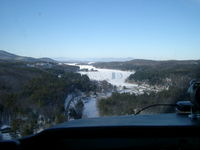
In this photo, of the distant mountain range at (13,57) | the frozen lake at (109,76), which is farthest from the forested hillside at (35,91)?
the distant mountain range at (13,57)

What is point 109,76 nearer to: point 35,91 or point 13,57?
point 35,91

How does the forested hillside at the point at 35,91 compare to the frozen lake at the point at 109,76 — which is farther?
the frozen lake at the point at 109,76

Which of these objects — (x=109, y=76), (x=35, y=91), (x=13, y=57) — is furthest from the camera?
(x=13, y=57)

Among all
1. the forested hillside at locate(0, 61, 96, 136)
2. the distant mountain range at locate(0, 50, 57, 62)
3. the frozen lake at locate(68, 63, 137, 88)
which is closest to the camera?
the forested hillside at locate(0, 61, 96, 136)

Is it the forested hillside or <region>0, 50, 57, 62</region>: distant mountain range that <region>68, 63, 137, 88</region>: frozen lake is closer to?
the forested hillside

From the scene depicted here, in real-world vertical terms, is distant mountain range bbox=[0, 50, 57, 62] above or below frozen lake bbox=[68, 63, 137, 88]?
above

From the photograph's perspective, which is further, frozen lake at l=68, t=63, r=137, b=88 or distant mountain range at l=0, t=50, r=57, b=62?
distant mountain range at l=0, t=50, r=57, b=62

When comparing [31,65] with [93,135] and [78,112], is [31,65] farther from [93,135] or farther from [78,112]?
[93,135]

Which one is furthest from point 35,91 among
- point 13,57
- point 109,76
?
point 13,57

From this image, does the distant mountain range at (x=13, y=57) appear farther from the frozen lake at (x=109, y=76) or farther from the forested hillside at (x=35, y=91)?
the frozen lake at (x=109, y=76)

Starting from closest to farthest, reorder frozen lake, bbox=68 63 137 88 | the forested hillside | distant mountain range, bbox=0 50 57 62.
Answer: the forested hillside < frozen lake, bbox=68 63 137 88 < distant mountain range, bbox=0 50 57 62

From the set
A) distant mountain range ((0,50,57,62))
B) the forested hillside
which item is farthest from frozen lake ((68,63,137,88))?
distant mountain range ((0,50,57,62))
